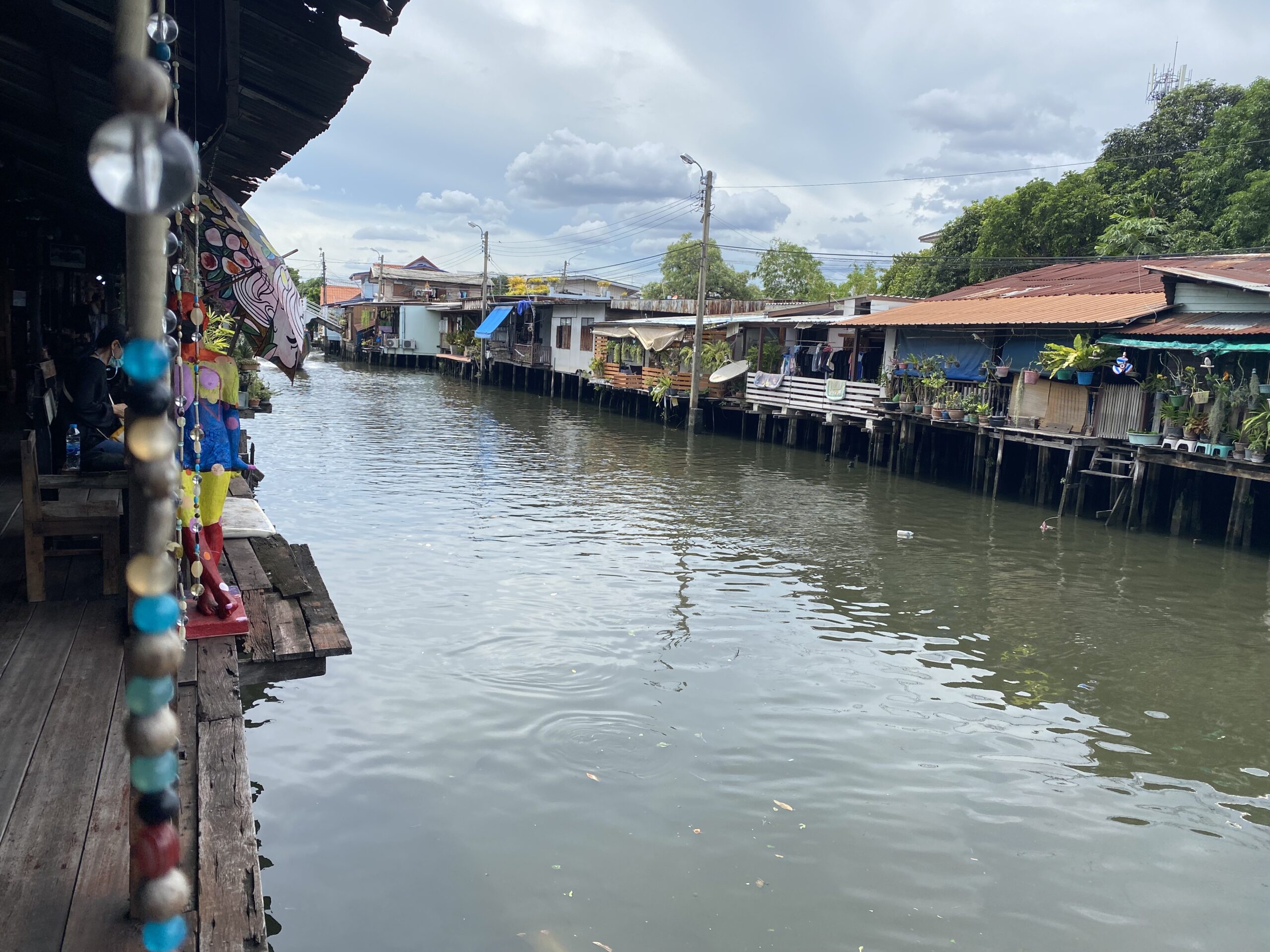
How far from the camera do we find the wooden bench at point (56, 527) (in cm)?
498

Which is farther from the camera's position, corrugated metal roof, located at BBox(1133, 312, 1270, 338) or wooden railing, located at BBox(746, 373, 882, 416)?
wooden railing, located at BBox(746, 373, 882, 416)

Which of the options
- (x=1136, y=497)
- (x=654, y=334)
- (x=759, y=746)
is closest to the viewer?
(x=759, y=746)

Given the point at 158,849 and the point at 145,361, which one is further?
the point at 158,849

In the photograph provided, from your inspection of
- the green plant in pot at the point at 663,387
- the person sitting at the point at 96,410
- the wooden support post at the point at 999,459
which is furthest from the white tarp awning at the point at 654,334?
the person sitting at the point at 96,410

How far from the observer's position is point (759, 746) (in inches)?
269

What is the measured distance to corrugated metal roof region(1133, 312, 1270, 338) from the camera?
1428 cm

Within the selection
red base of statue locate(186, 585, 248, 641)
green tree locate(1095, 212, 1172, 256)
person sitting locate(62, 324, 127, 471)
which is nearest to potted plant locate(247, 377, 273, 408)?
person sitting locate(62, 324, 127, 471)

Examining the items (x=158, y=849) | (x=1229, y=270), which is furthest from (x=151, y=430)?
(x=1229, y=270)

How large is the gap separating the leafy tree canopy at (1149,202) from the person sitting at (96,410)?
2538 centimetres

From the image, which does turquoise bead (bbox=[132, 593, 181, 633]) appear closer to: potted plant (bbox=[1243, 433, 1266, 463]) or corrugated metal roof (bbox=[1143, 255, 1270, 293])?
potted plant (bbox=[1243, 433, 1266, 463])

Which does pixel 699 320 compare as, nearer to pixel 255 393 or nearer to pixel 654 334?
pixel 654 334

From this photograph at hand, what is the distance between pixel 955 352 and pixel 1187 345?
620 centimetres

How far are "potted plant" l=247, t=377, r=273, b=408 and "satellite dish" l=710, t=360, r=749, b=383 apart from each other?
14021 mm

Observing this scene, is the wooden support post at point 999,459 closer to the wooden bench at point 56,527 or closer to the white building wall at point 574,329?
the wooden bench at point 56,527
